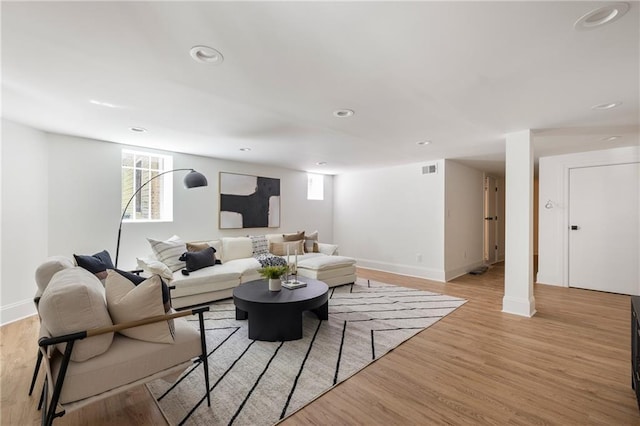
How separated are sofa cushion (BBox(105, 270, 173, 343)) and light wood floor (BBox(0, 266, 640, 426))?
0.54 metres

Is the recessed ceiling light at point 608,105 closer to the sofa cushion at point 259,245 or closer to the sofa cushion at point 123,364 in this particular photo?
the sofa cushion at point 123,364

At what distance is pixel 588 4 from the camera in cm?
138

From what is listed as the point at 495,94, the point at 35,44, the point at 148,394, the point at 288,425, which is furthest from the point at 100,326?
the point at 495,94

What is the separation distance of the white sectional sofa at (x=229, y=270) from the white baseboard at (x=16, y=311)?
128 centimetres

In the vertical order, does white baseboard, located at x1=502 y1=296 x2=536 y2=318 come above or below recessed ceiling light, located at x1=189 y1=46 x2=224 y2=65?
below

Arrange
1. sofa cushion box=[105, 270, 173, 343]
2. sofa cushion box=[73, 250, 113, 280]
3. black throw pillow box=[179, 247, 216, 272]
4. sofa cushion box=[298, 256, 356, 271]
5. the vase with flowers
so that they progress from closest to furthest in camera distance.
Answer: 1. sofa cushion box=[105, 270, 173, 343]
2. sofa cushion box=[73, 250, 113, 280]
3. the vase with flowers
4. black throw pillow box=[179, 247, 216, 272]
5. sofa cushion box=[298, 256, 356, 271]

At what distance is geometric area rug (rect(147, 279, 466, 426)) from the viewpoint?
181 cm

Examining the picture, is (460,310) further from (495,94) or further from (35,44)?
(35,44)

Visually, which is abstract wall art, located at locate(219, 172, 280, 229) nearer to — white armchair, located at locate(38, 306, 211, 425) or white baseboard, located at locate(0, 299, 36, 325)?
white baseboard, located at locate(0, 299, 36, 325)

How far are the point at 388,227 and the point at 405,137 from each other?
2.83 metres

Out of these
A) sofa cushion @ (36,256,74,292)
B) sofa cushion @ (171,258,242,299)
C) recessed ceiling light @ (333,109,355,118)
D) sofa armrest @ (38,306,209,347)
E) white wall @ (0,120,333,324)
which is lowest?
sofa cushion @ (171,258,242,299)

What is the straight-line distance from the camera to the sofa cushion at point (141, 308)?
64.9 inches

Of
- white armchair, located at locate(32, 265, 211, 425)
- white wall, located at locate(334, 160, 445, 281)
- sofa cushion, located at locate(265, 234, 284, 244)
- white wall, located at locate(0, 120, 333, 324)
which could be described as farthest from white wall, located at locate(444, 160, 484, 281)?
white armchair, located at locate(32, 265, 211, 425)

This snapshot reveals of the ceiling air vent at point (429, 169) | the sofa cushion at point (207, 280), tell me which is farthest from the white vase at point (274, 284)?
the ceiling air vent at point (429, 169)
